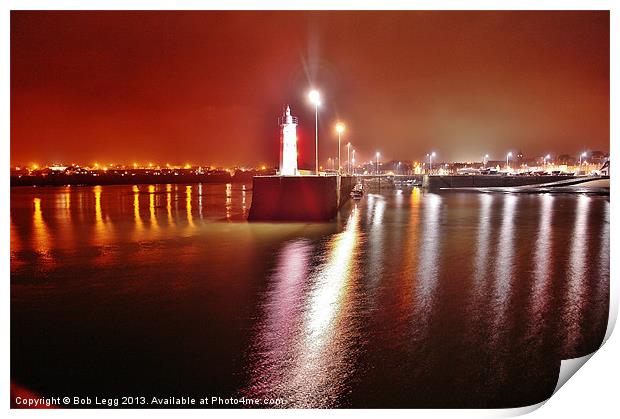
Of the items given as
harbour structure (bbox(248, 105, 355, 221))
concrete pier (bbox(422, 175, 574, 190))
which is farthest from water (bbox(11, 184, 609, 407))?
concrete pier (bbox(422, 175, 574, 190))

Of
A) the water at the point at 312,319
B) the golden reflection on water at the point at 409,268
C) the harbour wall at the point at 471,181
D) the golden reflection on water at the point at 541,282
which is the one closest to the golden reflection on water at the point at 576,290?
the water at the point at 312,319

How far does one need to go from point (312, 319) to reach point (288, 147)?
2065 centimetres

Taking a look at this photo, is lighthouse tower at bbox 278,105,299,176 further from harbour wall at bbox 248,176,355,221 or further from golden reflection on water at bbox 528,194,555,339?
golden reflection on water at bbox 528,194,555,339

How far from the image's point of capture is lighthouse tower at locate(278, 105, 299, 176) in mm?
29016

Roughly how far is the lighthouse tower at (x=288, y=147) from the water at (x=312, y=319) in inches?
449

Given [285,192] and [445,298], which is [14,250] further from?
[445,298]

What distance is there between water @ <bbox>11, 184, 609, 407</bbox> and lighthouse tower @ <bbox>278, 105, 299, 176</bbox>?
11400mm

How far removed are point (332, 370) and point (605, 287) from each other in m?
7.40

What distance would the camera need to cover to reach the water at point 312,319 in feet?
22.2

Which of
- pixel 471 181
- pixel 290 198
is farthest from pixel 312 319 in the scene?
pixel 471 181

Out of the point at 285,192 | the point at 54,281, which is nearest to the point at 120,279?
the point at 54,281

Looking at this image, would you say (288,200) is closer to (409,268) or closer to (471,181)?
(409,268)

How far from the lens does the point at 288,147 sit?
29047mm

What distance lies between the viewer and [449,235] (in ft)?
67.2
